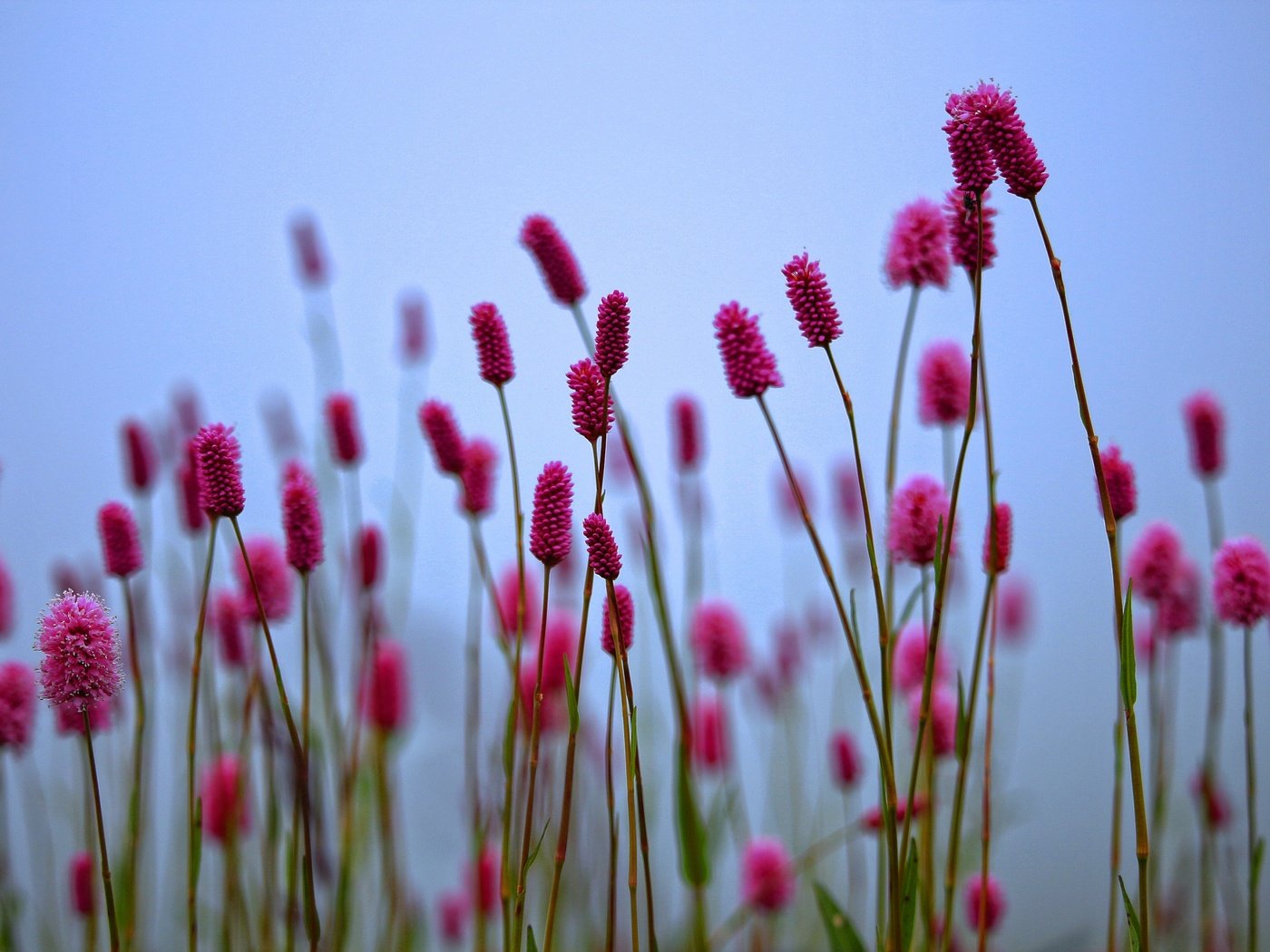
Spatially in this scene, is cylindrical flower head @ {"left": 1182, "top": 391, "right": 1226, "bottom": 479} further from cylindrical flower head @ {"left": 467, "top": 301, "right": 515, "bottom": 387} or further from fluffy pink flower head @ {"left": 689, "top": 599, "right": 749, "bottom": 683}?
cylindrical flower head @ {"left": 467, "top": 301, "right": 515, "bottom": 387}

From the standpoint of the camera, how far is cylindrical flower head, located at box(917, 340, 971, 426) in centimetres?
114

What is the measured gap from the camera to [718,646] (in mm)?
1598

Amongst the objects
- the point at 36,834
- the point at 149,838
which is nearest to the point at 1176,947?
the point at 149,838

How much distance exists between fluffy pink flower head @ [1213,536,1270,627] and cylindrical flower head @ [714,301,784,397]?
28.0 inches

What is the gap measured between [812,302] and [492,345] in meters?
0.31

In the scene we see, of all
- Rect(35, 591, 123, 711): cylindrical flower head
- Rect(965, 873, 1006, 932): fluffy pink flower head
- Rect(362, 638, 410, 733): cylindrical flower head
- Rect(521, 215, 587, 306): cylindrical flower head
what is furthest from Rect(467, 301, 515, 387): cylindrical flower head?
Rect(965, 873, 1006, 932): fluffy pink flower head

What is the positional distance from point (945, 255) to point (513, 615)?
0.88 meters

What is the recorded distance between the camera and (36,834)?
1631mm

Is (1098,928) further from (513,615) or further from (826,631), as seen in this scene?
(513,615)

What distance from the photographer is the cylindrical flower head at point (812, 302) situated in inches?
28.8

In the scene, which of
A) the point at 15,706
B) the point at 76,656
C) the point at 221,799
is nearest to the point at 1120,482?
the point at 76,656

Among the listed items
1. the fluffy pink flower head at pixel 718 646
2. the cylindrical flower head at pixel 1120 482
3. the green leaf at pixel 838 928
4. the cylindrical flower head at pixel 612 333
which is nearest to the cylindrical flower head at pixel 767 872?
the fluffy pink flower head at pixel 718 646

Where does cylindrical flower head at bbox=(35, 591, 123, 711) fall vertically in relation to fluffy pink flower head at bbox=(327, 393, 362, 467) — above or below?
below

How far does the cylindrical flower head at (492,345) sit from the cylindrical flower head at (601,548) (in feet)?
0.86
